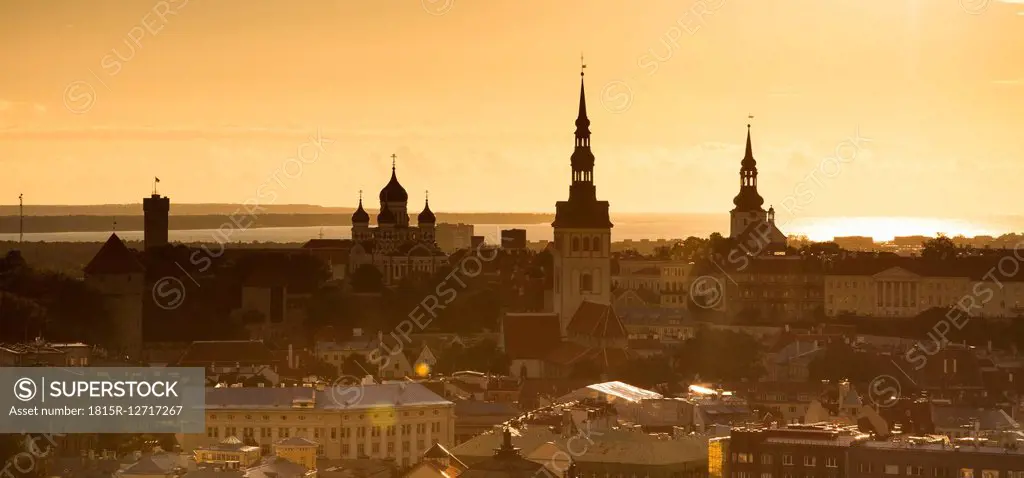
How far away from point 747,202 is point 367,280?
872 inches

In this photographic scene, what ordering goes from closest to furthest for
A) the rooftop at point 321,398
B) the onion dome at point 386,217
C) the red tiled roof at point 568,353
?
the rooftop at point 321,398 < the red tiled roof at point 568,353 < the onion dome at point 386,217

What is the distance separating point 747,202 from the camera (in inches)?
5212

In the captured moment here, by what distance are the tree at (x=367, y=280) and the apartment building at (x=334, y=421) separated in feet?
143

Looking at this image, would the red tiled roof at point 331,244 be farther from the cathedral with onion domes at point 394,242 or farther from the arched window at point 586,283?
the arched window at point 586,283

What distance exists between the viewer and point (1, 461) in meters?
61.3

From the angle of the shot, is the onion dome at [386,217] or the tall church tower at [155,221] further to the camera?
the onion dome at [386,217]

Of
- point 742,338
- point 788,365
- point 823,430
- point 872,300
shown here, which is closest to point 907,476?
point 823,430

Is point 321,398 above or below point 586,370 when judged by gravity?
below

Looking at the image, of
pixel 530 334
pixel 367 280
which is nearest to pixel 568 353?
pixel 530 334

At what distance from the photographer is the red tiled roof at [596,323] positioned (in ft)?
303

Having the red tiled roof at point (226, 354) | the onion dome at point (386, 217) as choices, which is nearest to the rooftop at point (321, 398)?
the red tiled roof at point (226, 354)

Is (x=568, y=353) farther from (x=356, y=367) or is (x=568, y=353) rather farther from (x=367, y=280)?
(x=367, y=280)

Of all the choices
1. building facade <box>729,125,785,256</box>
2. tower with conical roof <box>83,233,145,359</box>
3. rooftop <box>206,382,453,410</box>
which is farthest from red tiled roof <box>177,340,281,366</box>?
building facade <box>729,125,785,256</box>

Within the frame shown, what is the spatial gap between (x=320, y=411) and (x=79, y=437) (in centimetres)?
683
